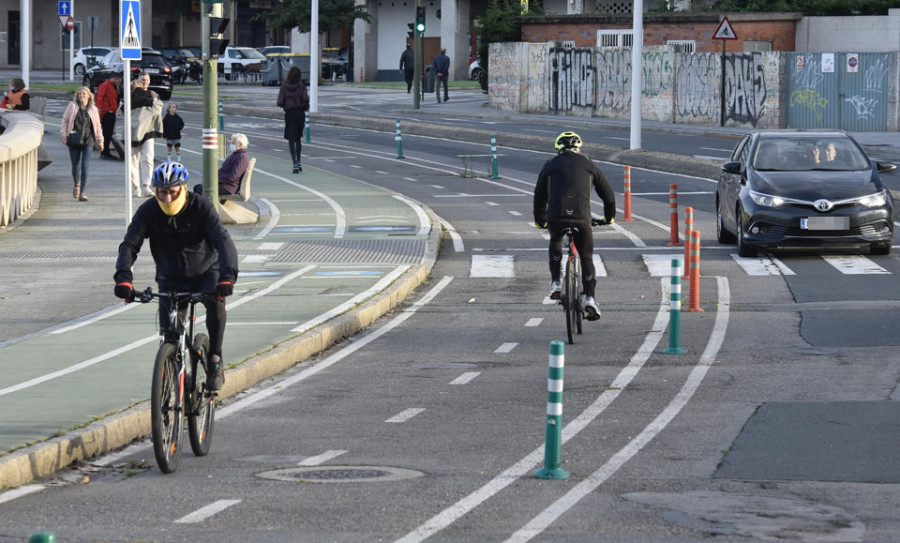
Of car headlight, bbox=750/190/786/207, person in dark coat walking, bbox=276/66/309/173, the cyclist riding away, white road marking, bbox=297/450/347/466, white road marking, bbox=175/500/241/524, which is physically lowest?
white road marking, bbox=297/450/347/466

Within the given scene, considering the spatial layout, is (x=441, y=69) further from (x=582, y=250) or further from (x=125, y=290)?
(x=125, y=290)

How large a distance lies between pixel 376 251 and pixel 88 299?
204 inches

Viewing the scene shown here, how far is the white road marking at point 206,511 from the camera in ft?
25.2

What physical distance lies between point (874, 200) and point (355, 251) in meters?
6.56

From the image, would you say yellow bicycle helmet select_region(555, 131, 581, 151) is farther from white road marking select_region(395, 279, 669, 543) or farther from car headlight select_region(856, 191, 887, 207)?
car headlight select_region(856, 191, 887, 207)

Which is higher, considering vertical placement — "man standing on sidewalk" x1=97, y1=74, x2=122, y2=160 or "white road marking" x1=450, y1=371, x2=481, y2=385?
"man standing on sidewalk" x1=97, y1=74, x2=122, y2=160

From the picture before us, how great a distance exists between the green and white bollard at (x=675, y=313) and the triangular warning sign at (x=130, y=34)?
29.7ft

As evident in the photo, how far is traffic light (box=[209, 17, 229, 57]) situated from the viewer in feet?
64.4

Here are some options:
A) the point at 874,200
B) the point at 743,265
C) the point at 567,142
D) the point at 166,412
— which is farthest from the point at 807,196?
the point at 166,412

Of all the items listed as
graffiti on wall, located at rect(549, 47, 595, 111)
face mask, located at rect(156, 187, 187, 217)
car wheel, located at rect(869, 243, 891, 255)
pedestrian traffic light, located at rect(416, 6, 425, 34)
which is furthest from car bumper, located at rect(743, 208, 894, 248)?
pedestrian traffic light, located at rect(416, 6, 425, 34)

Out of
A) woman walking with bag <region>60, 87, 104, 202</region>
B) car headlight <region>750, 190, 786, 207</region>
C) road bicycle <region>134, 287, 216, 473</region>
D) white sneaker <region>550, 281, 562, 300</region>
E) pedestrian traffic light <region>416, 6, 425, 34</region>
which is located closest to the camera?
road bicycle <region>134, 287, 216, 473</region>

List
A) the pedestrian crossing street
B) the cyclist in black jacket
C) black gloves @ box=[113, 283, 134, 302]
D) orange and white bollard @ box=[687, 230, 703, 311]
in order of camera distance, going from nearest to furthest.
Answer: black gloves @ box=[113, 283, 134, 302] → the cyclist in black jacket → orange and white bollard @ box=[687, 230, 703, 311] → the pedestrian crossing street

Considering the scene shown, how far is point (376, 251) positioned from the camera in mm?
20609

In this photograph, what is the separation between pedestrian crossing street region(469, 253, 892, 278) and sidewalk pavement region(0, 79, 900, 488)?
0.78m
